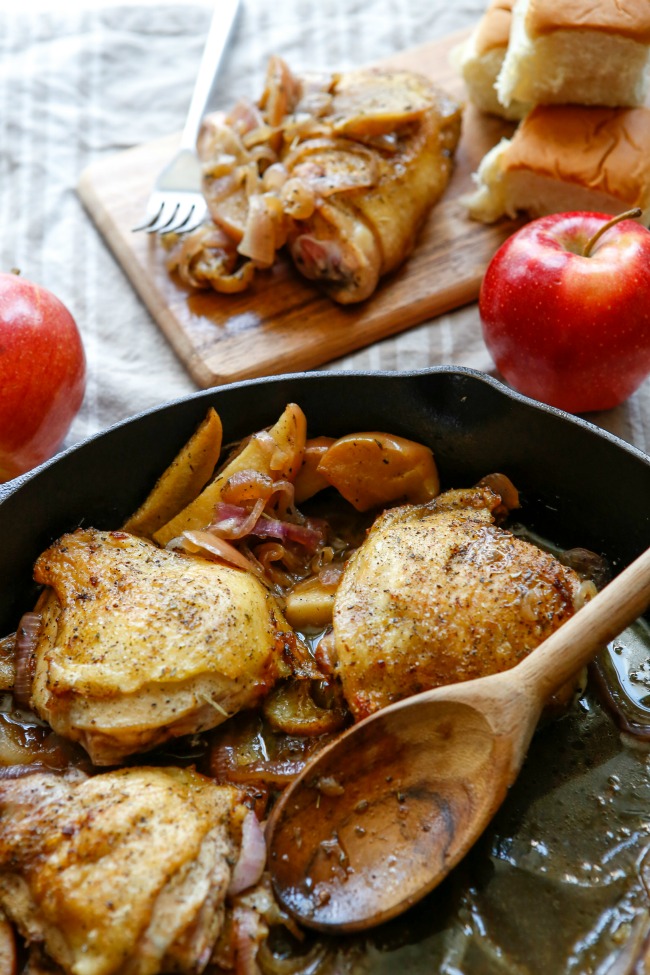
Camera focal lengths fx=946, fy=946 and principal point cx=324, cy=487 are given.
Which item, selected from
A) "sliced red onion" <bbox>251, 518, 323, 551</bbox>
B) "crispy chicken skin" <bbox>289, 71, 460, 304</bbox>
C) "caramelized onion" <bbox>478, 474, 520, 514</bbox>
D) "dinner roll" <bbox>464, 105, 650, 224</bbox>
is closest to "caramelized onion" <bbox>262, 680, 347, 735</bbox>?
"sliced red onion" <bbox>251, 518, 323, 551</bbox>

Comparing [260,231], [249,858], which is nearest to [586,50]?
[260,231]

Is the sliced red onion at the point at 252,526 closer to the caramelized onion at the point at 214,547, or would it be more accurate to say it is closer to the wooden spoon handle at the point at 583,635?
the caramelized onion at the point at 214,547

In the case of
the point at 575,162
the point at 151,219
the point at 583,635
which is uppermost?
the point at 575,162

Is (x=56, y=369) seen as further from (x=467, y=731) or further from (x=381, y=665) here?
(x=467, y=731)

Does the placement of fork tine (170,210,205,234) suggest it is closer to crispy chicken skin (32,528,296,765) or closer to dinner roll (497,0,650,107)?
dinner roll (497,0,650,107)

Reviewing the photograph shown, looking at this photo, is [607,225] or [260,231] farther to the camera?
[260,231]

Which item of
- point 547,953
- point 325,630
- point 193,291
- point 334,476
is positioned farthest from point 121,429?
point 547,953

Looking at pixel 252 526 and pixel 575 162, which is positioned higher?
pixel 575 162

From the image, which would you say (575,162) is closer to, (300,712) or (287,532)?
(287,532)

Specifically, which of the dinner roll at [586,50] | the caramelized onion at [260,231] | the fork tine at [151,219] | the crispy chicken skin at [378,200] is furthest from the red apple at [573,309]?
the fork tine at [151,219]
